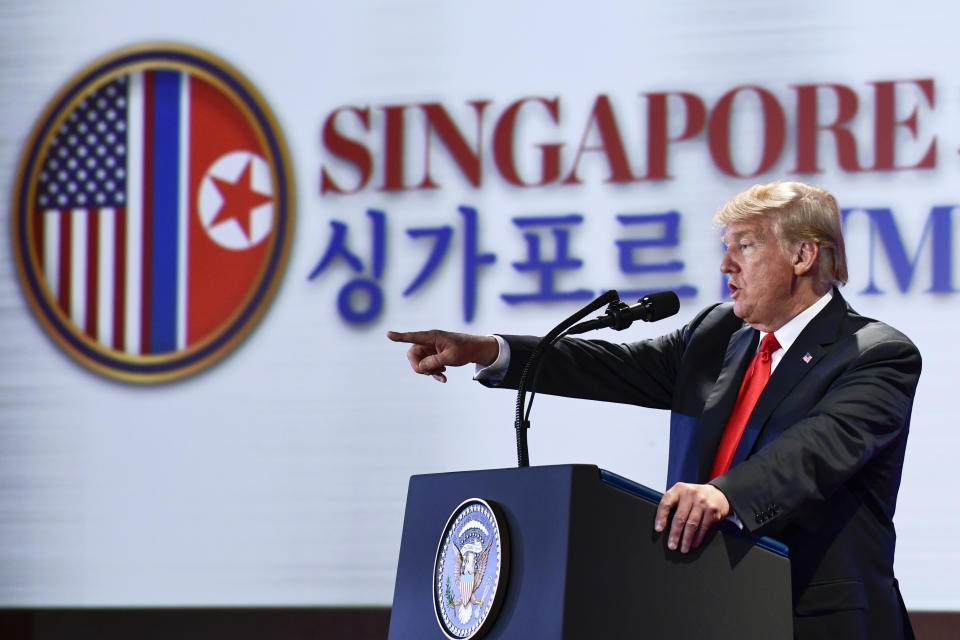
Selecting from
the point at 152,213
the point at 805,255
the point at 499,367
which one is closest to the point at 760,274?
the point at 805,255

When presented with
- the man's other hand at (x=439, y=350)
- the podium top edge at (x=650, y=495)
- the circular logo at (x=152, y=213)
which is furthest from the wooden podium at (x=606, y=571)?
the circular logo at (x=152, y=213)

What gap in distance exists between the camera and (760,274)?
2234 millimetres

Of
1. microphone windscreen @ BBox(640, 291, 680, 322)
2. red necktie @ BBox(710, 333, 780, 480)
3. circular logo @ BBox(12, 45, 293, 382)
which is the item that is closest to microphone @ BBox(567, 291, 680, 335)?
microphone windscreen @ BBox(640, 291, 680, 322)

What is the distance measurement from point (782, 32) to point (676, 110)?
380mm

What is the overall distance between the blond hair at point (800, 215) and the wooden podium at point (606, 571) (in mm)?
724

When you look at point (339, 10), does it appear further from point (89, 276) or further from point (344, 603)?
point (344, 603)

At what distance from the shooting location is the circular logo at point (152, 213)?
395cm

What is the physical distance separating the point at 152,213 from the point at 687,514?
2863 mm

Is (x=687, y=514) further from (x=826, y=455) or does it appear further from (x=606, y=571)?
(x=826, y=455)

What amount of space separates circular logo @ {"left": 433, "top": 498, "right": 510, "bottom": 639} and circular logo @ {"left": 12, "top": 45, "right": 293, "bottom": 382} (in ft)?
7.59

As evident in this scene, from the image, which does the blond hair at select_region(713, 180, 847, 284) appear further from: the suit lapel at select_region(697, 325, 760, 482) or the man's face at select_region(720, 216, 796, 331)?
the suit lapel at select_region(697, 325, 760, 482)

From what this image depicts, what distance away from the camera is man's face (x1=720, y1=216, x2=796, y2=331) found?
223 centimetres

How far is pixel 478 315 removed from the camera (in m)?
3.69

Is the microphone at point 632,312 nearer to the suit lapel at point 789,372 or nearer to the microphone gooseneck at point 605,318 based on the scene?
the microphone gooseneck at point 605,318
